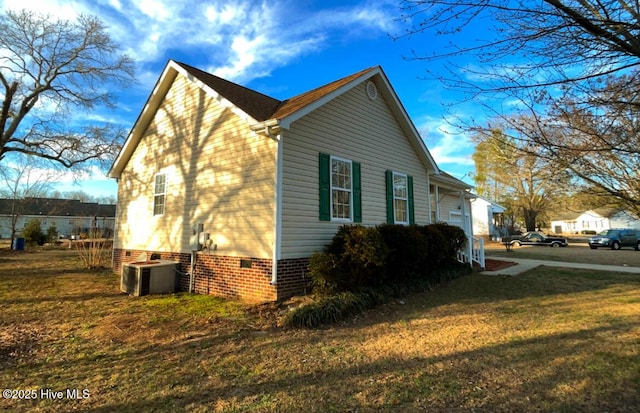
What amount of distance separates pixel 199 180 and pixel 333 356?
692 centimetres

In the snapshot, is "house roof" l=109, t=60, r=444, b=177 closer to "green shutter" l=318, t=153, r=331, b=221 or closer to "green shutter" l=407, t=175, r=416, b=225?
"green shutter" l=407, t=175, r=416, b=225

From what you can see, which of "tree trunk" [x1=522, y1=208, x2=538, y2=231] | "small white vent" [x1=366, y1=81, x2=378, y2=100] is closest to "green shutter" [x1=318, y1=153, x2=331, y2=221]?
"small white vent" [x1=366, y1=81, x2=378, y2=100]

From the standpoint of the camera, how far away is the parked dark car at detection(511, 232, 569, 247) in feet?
97.8

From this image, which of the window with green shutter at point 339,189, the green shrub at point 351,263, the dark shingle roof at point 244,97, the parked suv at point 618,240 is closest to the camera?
the green shrub at point 351,263

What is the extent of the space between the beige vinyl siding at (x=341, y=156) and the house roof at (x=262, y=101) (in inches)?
13.6

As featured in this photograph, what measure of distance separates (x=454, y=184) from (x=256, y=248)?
10.7m

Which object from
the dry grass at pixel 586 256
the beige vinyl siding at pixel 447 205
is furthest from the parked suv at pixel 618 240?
the beige vinyl siding at pixel 447 205

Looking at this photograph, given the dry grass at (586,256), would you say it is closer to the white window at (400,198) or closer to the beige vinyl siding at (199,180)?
the white window at (400,198)

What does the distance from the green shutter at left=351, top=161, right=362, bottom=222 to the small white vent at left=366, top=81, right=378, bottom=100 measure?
101 inches

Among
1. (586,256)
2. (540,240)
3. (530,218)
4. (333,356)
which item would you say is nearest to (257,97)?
(333,356)

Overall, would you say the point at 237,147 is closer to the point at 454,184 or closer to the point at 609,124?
the point at 609,124

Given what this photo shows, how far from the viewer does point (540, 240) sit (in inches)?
1220

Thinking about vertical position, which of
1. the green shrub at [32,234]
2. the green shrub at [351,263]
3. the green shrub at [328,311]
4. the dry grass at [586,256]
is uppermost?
the green shrub at [32,234]

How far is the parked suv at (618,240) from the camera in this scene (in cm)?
2527
